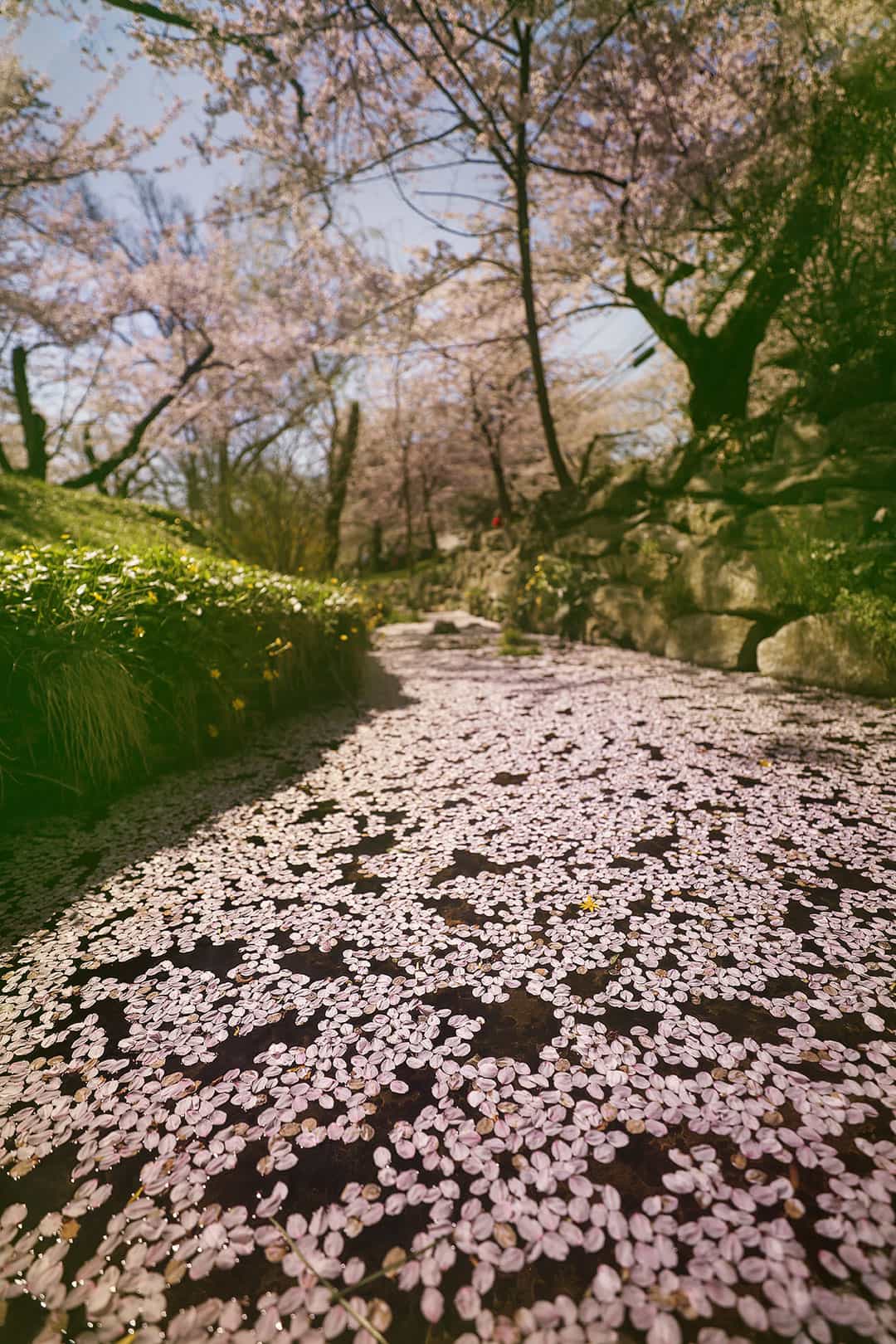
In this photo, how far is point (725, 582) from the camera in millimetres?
3938

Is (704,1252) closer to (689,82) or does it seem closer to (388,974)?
(388,974)

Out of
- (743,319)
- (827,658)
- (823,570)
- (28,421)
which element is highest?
(28,421)

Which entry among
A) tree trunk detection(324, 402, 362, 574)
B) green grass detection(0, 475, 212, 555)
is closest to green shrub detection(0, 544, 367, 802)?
green grass detection(0, 475, 212, 555)

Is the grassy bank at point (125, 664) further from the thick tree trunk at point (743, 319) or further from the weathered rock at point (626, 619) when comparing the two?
the thick tree trunk at point (743, 319)

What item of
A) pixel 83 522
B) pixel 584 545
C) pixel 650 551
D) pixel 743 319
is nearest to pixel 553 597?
pixel 584 545

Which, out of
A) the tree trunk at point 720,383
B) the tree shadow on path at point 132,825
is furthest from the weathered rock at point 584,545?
the tree shadow on path at point 132,825

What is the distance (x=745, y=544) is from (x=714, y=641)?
68 cm

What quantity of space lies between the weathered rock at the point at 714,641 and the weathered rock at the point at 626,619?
0.16m

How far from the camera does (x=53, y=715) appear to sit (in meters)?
2.14

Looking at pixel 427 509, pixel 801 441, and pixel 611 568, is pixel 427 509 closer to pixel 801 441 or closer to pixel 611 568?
pixel 611 568

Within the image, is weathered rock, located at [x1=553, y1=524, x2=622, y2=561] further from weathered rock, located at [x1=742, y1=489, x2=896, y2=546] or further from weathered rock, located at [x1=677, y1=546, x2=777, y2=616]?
weathered rock, located at [x1=742, y1=489, x2=896, y2=546]

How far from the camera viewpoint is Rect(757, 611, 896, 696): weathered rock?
304 centimetres

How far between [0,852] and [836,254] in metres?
5.78

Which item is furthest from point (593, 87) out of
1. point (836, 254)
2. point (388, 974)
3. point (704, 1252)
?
point (704, 1252)
